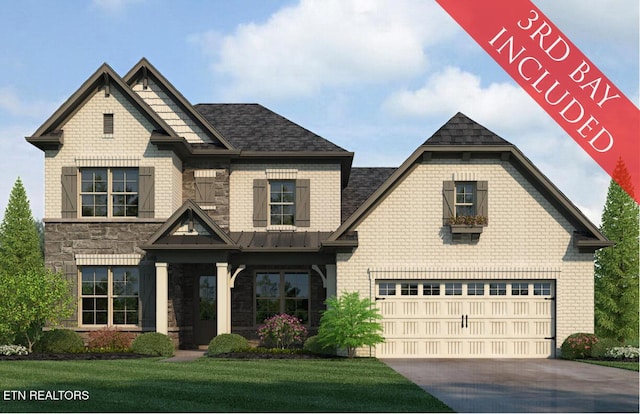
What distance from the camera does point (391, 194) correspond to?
24.2 metres

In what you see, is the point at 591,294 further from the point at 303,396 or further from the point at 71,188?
the point at 71,188

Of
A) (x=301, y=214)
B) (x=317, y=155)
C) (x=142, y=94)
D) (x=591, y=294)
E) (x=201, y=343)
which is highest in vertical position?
(x=142, y=94)

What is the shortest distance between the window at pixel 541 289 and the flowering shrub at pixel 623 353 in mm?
2606

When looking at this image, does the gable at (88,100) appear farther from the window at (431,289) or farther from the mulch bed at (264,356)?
the window at (431,289)

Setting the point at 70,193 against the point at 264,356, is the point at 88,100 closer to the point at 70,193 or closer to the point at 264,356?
the point at 70,193

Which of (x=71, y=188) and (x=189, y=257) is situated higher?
(x=71, y=188)

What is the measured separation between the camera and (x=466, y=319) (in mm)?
23922

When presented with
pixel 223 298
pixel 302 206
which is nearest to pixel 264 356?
pixel 223 298

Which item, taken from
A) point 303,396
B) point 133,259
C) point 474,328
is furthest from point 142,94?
point 303,396

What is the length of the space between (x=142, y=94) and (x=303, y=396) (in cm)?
1647

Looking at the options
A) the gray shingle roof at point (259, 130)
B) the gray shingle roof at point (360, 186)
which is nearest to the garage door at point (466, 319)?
the gray shingle roof at point (360, 186)

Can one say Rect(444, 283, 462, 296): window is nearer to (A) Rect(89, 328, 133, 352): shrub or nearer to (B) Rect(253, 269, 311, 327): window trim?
(B) Rect(253, 269, 311, 327): window trim

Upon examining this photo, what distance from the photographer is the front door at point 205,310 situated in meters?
27.5

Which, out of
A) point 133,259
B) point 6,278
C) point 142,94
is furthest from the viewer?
point 142,94
